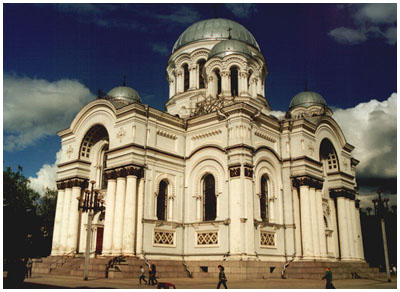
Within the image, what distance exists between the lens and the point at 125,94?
38.2 meters

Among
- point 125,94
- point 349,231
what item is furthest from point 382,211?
point 125,94

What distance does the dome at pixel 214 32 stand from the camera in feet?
120

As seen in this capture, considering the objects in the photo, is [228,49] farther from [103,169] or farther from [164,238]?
[164,238]

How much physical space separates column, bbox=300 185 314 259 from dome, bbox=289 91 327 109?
52.2 ft

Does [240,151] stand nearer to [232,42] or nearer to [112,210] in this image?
[112,210]

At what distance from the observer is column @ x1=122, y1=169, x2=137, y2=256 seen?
75.3 feet

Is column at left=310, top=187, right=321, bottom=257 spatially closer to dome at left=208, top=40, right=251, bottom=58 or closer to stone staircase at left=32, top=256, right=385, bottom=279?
stone staircase at left=32, top=256, right=385, bottom=279

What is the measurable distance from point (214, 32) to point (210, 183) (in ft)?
52.9

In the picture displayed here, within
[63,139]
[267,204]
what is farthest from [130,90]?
[267,204]

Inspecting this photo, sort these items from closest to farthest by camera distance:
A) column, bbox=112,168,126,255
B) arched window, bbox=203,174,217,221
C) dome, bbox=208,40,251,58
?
column, bbox=112,168,126,255, arched window, bbox=203,174,217,221, dome, bbox=208,40,251,58

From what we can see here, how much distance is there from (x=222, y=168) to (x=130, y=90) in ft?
55.3

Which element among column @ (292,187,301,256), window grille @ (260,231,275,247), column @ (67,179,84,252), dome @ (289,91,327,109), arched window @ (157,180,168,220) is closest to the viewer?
window grille @ (260,231,275,247)

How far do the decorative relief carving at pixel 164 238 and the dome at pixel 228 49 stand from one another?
14.3m

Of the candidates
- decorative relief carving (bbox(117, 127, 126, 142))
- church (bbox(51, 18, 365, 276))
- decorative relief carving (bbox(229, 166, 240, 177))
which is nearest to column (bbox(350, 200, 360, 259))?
church (bbox(51, 18, 365, 276))
